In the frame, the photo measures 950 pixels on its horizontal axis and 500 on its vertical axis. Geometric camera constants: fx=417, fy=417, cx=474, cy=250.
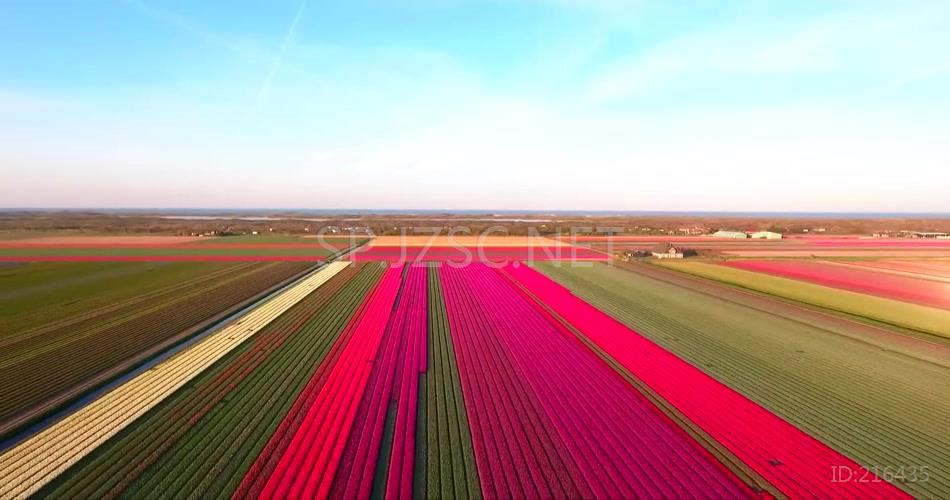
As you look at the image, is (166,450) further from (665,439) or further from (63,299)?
(63,299)

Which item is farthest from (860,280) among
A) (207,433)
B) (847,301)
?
(207,433)

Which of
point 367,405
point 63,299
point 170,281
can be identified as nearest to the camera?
point 367,405

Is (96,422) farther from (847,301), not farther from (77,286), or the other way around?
(847,301)

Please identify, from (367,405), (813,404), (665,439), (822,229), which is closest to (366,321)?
(367,405)

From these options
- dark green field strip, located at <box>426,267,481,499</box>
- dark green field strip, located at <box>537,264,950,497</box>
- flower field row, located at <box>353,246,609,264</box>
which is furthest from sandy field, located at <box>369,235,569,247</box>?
dark green field strip, located at <box>426,267,481,499</box>

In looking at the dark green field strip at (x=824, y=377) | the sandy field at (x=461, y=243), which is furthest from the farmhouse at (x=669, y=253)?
the dark green field strip at (x=824, y=377)

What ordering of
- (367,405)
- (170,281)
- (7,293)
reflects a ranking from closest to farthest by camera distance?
(367,405)
(7,293)
(170,281)

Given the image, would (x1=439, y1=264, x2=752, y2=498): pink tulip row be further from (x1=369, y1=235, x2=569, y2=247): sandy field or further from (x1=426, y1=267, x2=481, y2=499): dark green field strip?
(x1=369, y1=235, x2=569, y2=247): sandy field

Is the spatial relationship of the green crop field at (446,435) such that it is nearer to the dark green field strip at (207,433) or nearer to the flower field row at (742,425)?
the dark green field strip at (207,433)
